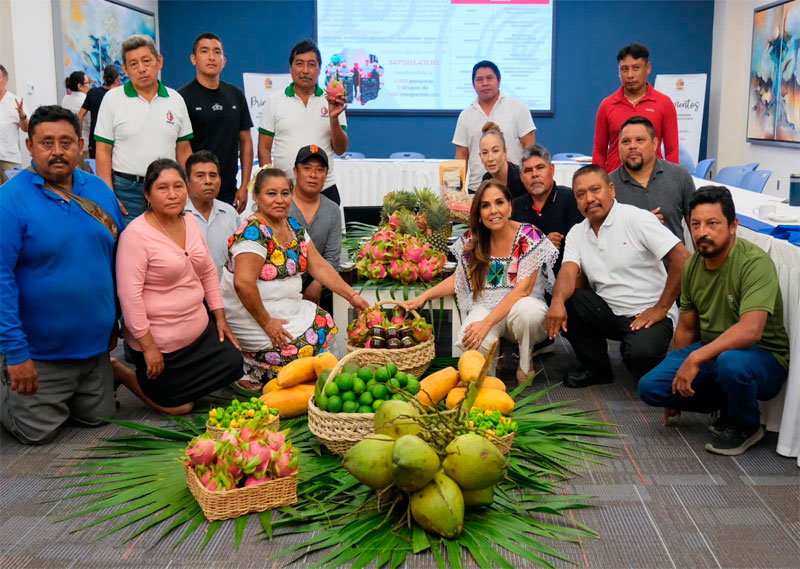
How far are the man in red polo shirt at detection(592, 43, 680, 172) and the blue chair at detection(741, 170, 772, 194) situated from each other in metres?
2.43

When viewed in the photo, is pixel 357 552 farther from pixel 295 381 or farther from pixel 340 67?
pixel 340 67

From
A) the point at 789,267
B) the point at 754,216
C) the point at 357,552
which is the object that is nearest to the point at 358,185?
the point at 754,216

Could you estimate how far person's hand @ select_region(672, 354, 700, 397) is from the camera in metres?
3.26

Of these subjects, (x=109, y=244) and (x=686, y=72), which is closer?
(x=109, y=244)

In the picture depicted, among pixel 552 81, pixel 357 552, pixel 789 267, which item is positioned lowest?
pixel 357 552

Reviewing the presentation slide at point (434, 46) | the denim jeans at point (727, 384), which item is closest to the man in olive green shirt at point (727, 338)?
the denim jeans at point (727, 384)

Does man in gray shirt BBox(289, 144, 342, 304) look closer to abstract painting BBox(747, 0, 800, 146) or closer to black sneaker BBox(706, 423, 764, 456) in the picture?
black sneaker BBox(706, 423, 764, 456)

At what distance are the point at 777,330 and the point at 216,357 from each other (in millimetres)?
2456

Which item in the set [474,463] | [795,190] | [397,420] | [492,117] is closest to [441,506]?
[474,463]

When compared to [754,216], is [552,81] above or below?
above

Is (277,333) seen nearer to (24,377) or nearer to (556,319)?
(24,377)

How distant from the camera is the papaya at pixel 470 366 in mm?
3486

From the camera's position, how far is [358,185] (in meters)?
8.62

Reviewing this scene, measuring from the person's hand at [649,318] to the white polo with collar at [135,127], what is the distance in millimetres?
2746
